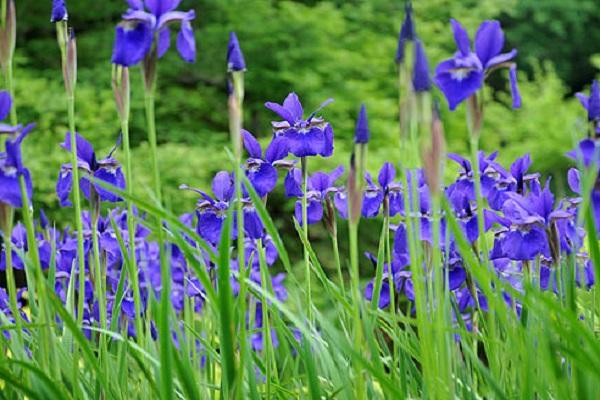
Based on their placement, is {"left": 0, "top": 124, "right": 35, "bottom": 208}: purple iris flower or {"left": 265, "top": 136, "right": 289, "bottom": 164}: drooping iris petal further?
{"left": 265, "top": 136, "right": 289, "bottom": 164}: drooping iris petal

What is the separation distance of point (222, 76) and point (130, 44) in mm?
5308

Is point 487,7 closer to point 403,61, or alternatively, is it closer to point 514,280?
point 514,280

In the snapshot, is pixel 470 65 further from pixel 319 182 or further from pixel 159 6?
pixel 319 182

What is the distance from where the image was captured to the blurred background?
199 inches

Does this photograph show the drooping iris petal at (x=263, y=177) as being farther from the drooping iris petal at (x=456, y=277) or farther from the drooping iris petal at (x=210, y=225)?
the drooping iris petal at (x=456, y=277)

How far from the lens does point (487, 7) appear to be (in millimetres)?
6562

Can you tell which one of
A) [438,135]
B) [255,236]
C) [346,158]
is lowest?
[346,158]

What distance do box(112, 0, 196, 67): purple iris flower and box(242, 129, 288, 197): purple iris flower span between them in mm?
444

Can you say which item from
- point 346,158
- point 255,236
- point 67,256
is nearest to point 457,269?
point 255,236

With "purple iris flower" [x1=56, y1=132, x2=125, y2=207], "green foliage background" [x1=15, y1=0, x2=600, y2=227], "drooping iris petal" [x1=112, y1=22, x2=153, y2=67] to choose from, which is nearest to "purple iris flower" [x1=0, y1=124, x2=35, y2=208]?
"drooping iris petal" [x1=112, y1=22, x2=153, y2=67]

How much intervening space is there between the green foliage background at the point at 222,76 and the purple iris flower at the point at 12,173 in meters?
3.76

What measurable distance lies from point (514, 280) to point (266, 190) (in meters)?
0.66

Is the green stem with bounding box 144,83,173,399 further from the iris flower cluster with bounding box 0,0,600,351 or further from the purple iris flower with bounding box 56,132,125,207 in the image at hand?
the purple iris flower with bounding box 56,132,125,207

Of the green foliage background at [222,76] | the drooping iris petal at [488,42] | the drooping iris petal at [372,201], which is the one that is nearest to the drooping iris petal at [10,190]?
the drooping iris petal at [488,42]
